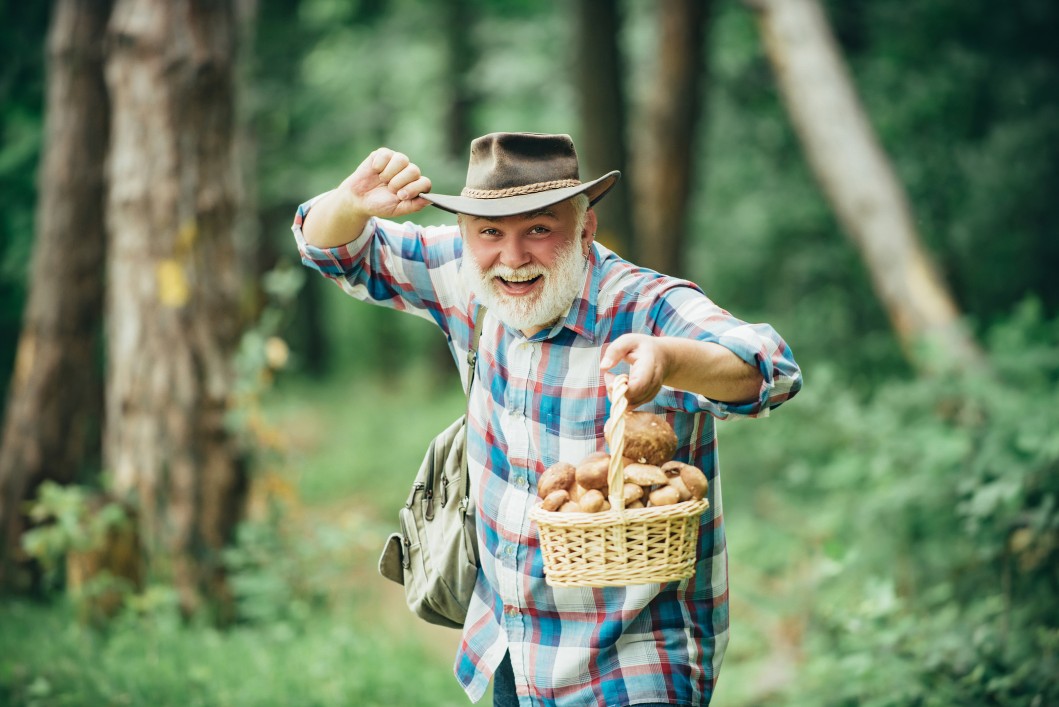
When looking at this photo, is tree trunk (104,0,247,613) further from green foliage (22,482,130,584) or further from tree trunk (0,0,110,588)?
tree trunk (0,0,110,588)

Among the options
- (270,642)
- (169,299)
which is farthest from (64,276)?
(270,642)

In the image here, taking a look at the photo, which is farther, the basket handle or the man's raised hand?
the man's raised hand

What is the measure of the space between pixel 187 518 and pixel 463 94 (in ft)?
37.5

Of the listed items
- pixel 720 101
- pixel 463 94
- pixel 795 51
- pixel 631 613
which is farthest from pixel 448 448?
pixel 463 94

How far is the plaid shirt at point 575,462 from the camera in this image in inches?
101

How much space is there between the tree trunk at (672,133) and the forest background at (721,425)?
35 millimetres

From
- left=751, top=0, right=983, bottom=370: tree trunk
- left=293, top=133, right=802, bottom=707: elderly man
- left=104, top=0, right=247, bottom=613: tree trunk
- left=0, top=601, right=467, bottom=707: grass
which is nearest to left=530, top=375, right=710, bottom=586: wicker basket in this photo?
left=293, top=133, right=802, bottom=707: elderly man

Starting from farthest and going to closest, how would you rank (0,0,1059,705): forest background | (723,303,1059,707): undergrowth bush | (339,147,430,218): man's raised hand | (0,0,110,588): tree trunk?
(0,0,110,588): tree trunk, (0,0,1059,705): forest background, (723,303,1059,707): undergrowth bush, (339,147,430,218): man's raised hand

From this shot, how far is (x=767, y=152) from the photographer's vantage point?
11.2 meters

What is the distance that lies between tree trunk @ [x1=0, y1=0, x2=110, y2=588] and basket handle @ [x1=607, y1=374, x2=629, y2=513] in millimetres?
5563

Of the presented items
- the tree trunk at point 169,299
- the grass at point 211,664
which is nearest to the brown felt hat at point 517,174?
the grass at point 211,664

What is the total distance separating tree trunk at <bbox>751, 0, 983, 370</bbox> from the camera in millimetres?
7305

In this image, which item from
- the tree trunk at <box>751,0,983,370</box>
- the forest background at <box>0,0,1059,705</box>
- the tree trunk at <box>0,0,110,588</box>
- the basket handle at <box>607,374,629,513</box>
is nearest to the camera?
the basket handle at <box>607,374,629,513</box>

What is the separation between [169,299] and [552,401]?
12.2ft
